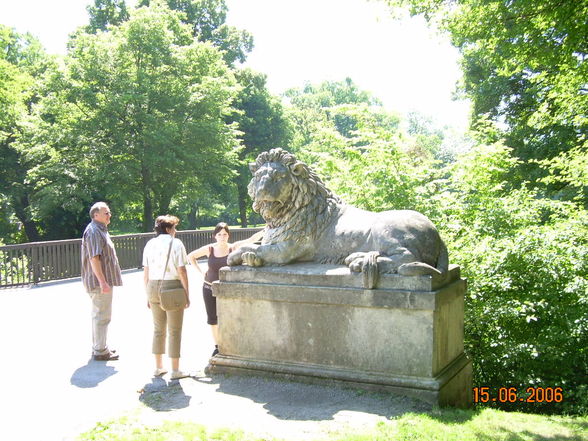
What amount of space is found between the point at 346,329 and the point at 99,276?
139 inches

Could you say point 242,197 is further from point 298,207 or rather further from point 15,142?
point 298,207

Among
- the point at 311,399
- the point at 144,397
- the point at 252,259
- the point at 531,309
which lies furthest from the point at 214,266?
the point at 531,309

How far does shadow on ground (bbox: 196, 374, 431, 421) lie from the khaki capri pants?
62 cm

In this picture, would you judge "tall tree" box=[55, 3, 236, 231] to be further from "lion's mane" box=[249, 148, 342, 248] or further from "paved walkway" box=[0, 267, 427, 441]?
"lion's mane" box=[249, 148, 342, 248]

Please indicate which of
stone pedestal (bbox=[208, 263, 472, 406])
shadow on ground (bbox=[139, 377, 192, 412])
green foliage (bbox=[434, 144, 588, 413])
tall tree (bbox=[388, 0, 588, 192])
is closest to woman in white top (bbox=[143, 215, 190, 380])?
shadow on ground (bbox=[139, 377, 192, 412])

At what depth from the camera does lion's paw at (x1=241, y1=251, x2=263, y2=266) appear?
228 inches

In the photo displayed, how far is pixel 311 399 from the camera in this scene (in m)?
A: 5.06

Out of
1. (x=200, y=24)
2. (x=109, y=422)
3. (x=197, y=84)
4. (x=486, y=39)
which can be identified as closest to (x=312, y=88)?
(x=200, y=24)

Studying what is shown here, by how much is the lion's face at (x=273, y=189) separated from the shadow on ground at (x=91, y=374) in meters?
2.75

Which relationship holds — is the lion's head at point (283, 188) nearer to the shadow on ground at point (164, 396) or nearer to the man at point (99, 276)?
the shadow on ground at point (164, 396)

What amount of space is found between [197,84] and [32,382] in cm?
2313

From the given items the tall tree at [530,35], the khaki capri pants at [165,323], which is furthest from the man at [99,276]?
the tall tree at [530,35]

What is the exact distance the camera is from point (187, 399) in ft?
17.0
